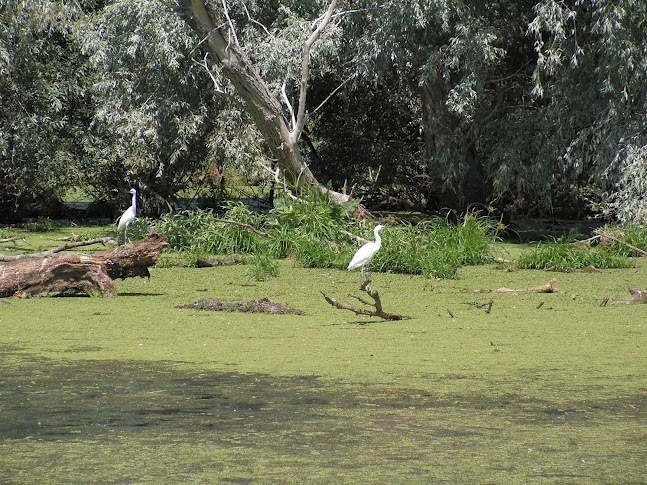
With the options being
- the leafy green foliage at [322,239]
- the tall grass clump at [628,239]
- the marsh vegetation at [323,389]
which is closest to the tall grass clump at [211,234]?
the leafy green foliage at [322,239]

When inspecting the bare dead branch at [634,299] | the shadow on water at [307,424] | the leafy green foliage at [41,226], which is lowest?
the leafy green foliage at [41,226]

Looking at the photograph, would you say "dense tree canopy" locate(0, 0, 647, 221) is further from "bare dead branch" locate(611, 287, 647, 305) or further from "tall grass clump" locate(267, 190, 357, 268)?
"bare dead branch" locate(611, 287, 647, 305)

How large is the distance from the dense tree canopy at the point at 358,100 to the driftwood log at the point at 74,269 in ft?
13.7

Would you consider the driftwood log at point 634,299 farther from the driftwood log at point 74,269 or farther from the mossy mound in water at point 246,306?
the driftwood log at point 74,269

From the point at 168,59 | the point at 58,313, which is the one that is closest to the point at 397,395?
the point at 58,313

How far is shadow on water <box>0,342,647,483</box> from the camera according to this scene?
320cm

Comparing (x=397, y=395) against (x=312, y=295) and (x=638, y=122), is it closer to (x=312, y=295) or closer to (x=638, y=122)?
(x=312, y=295)

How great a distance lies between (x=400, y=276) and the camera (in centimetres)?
897

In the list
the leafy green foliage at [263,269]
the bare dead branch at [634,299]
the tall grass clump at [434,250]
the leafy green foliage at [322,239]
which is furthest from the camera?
the leafy green foliage at [322,239]

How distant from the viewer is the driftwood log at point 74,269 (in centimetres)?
714

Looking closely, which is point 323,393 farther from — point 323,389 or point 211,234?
point 211,234

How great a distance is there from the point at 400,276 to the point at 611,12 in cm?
437

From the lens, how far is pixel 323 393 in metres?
4.28

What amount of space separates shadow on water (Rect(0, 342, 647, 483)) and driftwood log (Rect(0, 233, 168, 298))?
8.20ft
